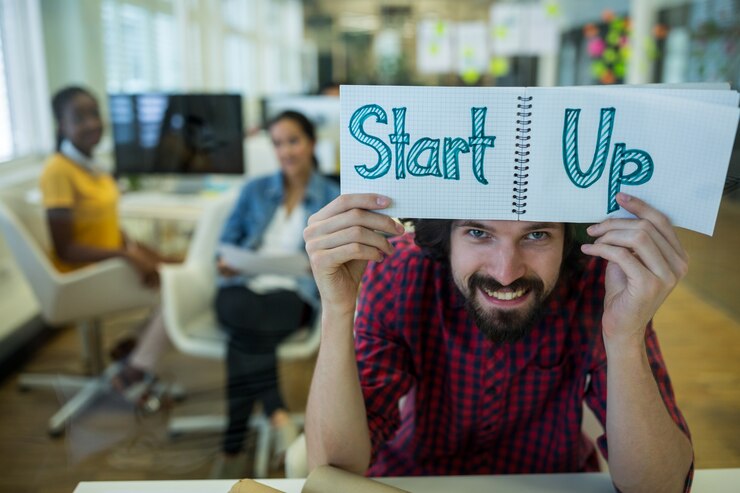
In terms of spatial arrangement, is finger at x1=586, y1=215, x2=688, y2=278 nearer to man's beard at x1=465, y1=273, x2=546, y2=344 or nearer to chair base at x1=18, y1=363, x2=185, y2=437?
man's beard at x1=465, y1=273, x2=546, y2=344

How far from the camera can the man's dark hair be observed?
739mm

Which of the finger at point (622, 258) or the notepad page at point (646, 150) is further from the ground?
the notepad page at point (646, 150)

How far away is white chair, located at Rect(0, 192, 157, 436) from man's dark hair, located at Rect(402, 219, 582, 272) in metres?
1.63

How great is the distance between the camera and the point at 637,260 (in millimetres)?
688

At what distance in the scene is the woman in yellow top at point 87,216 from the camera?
2.23 m

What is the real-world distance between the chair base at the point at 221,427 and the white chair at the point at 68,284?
14.3 inches

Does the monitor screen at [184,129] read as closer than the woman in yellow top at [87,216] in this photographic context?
No

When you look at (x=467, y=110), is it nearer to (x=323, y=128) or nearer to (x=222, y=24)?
(x=323, y=128)

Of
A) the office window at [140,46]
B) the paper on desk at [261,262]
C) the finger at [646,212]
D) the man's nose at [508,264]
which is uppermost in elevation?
the office window at [140,46]

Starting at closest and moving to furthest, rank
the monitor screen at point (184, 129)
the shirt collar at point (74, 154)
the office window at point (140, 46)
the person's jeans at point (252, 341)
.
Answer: the person's jeans at point (252, 341)
the shirt collar at point (74, 154)
the monitor screen at point (184, 129)
the office window at point (140, 46)

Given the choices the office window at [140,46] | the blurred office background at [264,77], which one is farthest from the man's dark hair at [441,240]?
the office window at [140,46]

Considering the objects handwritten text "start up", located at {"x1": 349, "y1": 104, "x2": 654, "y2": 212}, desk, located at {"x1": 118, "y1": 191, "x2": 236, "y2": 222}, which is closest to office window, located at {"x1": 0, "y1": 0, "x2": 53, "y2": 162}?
desk, located at {"x1": 118, "y1": 191, "x2": 236, "y2": 222}

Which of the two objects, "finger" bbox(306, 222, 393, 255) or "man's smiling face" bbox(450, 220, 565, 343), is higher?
"finger" bbox(306, 222, 393, 255)

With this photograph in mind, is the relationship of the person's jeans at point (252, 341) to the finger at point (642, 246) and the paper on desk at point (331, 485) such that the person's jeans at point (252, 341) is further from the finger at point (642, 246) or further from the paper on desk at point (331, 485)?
the finger at point (642, 246)
